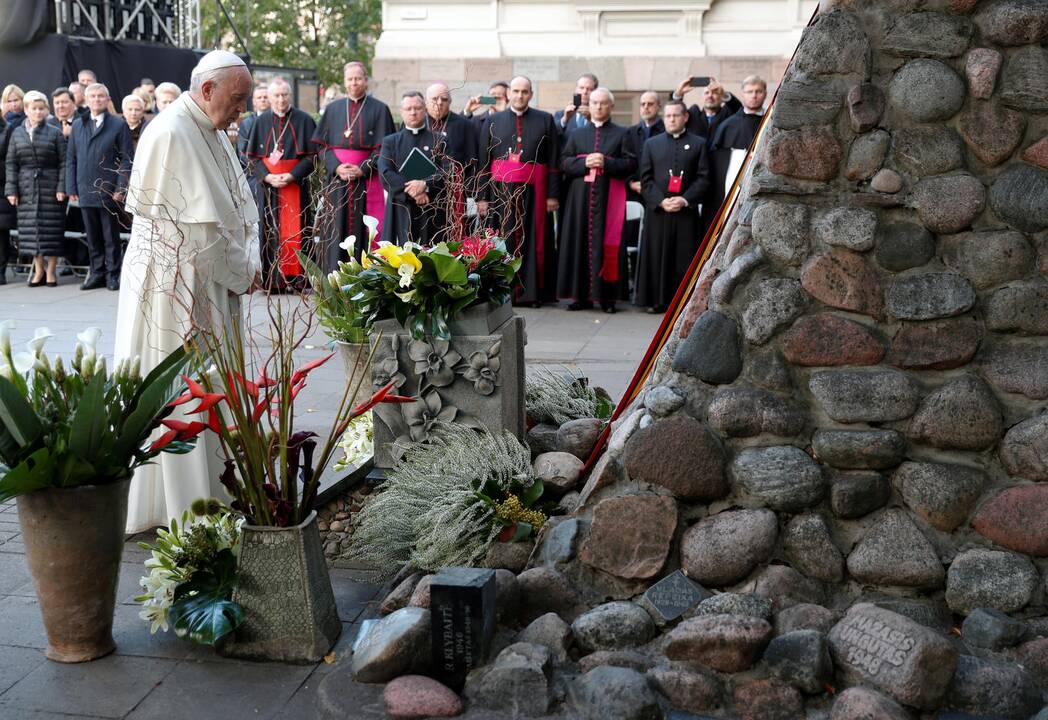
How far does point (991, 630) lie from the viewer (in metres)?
3.92

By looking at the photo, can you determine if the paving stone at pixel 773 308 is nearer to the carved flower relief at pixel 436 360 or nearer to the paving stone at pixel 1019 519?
the paving stone at pixel 1019 519

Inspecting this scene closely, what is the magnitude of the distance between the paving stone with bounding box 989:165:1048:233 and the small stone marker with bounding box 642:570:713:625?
1678mm

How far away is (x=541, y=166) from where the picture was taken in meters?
12.1

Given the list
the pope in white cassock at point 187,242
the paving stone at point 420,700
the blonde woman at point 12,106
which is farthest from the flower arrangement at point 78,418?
the blonde woman at point 12,106

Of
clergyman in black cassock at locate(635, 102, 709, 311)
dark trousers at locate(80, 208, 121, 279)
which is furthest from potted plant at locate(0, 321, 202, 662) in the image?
dark trousers at locate(80, 208, 121, 279)

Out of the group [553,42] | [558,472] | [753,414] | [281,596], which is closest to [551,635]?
[281,596]

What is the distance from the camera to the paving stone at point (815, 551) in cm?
419

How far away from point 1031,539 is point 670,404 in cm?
130

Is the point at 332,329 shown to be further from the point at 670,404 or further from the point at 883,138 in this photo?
the point at 883,138

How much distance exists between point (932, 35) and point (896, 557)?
183cm

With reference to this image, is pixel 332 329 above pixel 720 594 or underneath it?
above

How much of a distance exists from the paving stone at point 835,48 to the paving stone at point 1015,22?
414 mm

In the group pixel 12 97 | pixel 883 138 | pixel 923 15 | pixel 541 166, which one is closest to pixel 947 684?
pixel 883 138

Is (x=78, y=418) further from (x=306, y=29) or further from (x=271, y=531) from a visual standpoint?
(x=306, y=29)
